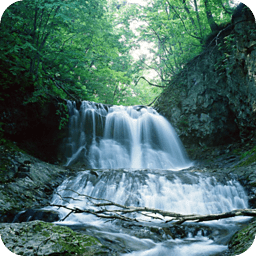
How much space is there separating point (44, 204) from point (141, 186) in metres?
2.41

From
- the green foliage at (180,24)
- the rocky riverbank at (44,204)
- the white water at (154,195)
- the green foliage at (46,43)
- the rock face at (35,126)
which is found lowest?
the white water at (154,195)

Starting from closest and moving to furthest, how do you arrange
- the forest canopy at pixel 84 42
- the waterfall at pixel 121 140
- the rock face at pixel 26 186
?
the rock face at pixel 26 186, the forest canopy at pixel 84 42, the waterfall at pixel 121 140

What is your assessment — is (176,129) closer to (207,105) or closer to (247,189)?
(207,105)

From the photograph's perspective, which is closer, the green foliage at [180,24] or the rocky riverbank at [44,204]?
the rocky riverbank at [44,204]

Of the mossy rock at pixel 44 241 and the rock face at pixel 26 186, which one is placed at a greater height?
the mossy rock at pixel 44 241

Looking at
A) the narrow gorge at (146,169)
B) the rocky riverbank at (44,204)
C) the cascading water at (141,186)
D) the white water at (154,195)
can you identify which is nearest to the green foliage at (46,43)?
the narrow gorge at (146,169)

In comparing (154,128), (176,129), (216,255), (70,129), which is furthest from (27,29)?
(176,129)

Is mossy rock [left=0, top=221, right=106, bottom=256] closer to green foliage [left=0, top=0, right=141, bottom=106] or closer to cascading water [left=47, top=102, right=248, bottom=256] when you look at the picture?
cascading water [left=47, top=102, right=248, bottom=256]

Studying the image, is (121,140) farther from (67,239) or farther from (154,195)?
(67,239)

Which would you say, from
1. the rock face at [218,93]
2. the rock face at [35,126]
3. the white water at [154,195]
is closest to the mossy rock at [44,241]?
the white water at [154,195]

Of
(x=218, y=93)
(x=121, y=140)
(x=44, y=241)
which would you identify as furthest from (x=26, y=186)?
(x=218, y=93)

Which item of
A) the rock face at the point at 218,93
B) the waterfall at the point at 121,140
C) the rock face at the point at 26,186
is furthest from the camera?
the waterfall at the point at 121,140

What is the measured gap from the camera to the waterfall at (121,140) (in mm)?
8727

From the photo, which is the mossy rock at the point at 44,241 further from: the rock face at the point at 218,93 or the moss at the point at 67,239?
the rock face at the point at 218,93
